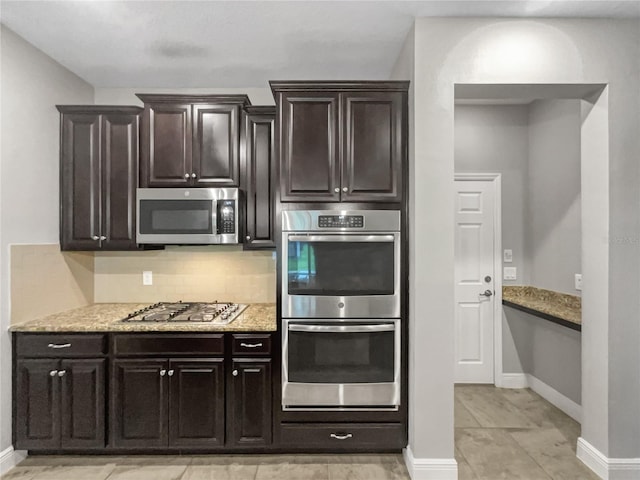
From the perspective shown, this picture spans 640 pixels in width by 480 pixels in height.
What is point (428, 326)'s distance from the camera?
2.39m

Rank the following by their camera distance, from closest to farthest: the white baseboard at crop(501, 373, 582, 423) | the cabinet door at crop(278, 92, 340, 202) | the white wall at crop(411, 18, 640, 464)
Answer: the white wall at crop(411, 18, 640, 464)
the cabinet door at crop(278, 92, 340, 202)
the white baseboard at crop(501, 373, 582, 423)

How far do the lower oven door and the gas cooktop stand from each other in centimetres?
55

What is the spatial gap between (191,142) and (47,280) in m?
1.49

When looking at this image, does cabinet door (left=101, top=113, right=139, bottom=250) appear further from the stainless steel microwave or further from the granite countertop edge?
the granite countertop edge

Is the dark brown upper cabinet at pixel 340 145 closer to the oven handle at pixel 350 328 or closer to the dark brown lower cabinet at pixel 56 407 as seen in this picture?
the oven handle at pixel 350 328

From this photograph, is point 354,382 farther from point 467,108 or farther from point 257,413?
point 467,108

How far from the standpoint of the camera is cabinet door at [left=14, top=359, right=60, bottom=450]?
8.41 feet

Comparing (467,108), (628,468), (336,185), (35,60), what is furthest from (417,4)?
(628,468)

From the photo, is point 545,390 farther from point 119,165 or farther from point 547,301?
point 119,165

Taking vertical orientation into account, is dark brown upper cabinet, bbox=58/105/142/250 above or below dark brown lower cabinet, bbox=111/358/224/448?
above

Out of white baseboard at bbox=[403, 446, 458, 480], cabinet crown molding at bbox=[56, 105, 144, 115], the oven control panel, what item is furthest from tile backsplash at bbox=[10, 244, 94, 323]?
white baseboard at bbox=[403, 446, 458, 480]

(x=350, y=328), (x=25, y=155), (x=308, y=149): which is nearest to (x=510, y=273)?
(x=350, y=328)

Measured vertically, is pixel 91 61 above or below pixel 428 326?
above

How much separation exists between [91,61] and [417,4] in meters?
2.45
